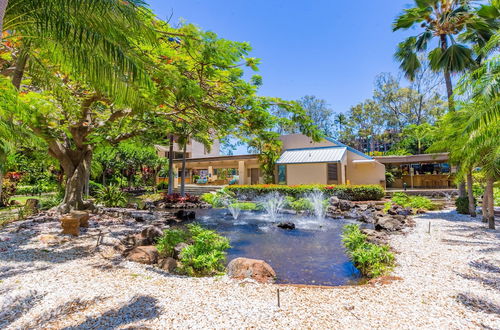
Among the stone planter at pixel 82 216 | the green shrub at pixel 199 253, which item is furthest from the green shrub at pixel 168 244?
the stone planter at pixel 82 216

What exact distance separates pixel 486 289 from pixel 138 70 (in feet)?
24.8

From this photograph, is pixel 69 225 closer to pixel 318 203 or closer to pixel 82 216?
pixel 82 216

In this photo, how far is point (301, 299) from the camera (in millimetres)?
4574

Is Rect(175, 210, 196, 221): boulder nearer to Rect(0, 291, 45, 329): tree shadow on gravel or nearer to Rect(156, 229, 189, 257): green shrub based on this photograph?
Rect(156, 229, 189, 257): green shrub

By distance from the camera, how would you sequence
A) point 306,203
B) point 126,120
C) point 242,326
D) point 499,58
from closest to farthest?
point 242,326, point 499,58, point 126,120, point 306,203

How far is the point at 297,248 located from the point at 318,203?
1097 centimetres

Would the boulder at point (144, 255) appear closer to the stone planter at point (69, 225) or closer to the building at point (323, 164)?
the stone planter at point (69, 225)

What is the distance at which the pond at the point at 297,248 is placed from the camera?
659 cm

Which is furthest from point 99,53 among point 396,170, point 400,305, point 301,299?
point 396,170

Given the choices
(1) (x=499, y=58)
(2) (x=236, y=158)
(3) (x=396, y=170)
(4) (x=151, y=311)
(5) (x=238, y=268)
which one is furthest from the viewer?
(3) (x=396, y=170)

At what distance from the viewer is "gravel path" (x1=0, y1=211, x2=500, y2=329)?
12.4 feet

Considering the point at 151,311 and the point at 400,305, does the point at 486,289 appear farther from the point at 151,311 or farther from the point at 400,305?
the point at 151,311

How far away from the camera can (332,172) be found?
89.1 ft

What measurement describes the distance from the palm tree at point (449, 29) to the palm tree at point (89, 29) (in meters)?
16.2
